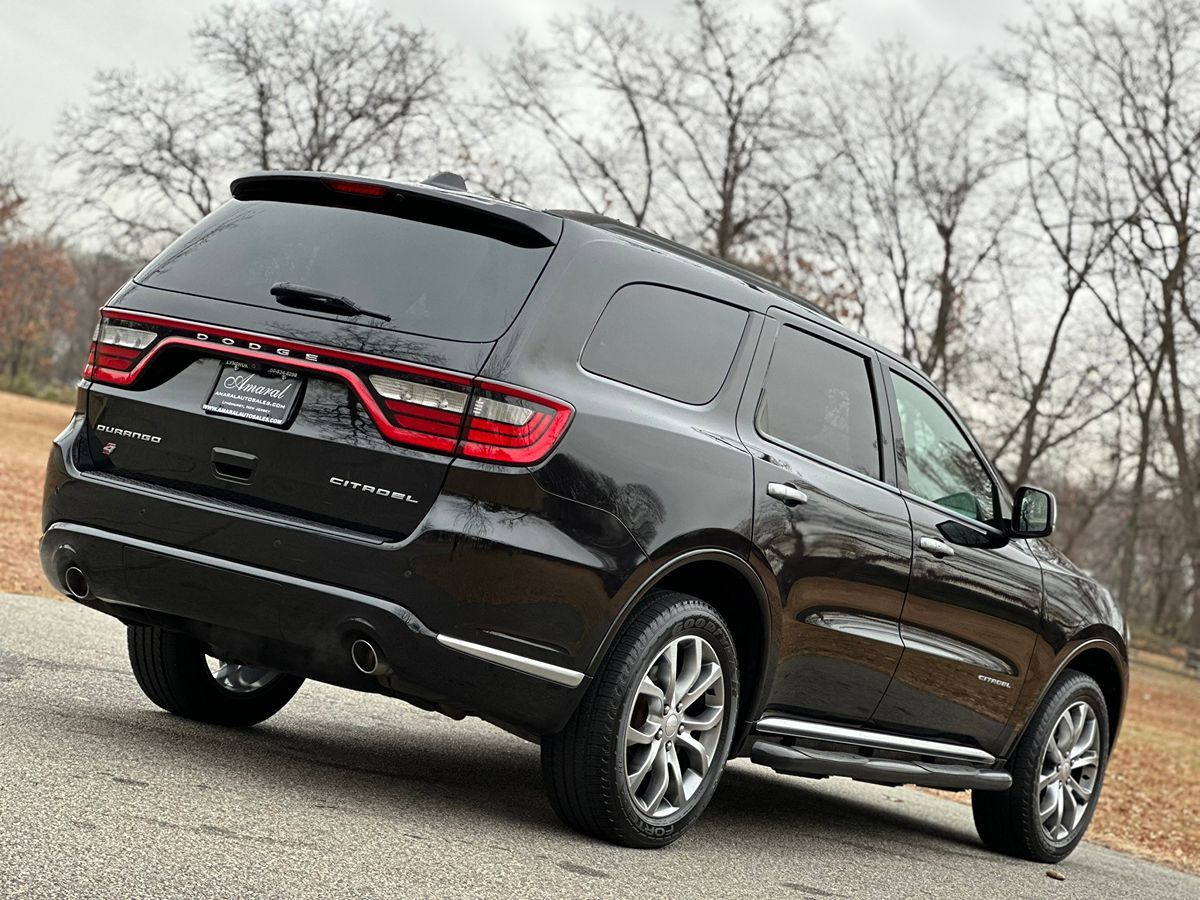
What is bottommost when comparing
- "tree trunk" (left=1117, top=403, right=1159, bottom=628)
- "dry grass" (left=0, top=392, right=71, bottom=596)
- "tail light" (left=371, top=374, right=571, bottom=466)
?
"dry grass" (left=0, top=392, right=71, bottom=596)

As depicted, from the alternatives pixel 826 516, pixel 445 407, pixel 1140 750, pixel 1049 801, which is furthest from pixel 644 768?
pixel 1140 750

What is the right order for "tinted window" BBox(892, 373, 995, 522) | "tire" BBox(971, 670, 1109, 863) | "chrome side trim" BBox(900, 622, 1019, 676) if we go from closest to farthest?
1. "chrome side trim" BBox(900, 622, 1019, 676)
2. "tinted window" BBox(892, 373, 995, 522)
3. "tire" BBox(971, 670, 1109, 863)

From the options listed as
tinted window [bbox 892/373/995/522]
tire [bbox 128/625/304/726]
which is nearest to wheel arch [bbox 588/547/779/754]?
tinted window [bbox 892/373/995/522]

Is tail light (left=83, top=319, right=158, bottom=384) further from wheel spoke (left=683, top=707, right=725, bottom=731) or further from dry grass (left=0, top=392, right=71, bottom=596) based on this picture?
dry grass (left=0, top=392, right=71, bottom=596)

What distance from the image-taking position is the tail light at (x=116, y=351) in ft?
14.8

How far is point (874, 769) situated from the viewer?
5.43 meters

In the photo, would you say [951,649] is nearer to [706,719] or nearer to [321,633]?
[706,719]

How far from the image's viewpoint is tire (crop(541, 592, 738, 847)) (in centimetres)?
431

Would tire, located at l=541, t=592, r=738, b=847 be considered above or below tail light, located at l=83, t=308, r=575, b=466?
below

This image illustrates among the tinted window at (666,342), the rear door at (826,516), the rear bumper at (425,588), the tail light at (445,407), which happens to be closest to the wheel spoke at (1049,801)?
the rear door at (826,516)

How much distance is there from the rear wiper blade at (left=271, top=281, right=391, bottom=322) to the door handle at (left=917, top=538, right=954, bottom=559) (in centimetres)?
244

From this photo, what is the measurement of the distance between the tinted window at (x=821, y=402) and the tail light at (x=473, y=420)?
113cm

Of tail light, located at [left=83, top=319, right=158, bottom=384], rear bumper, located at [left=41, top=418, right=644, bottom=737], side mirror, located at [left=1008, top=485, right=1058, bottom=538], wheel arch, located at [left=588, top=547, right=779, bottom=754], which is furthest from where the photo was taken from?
side mirror, located at [left=1008, top=485, right=1058, bottom=538]

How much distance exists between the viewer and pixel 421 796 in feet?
15.7
